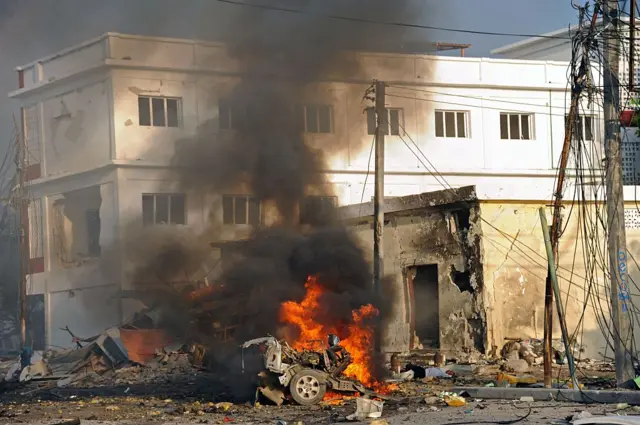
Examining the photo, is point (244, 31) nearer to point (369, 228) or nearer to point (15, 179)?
point (369, 228)

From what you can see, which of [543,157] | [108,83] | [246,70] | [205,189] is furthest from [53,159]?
[543,157]

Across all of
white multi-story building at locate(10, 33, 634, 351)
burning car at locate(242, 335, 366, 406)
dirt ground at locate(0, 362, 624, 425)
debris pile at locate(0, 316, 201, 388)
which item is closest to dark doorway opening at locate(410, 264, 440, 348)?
white multi-story building at locate(10, 33, 634, 351)

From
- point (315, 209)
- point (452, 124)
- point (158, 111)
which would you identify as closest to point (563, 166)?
point (315, 209)

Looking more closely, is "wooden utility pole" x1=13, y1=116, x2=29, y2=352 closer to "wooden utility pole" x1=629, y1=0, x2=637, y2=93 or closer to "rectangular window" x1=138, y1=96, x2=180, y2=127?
"rectangular window" x1=138, y1=96, x2=180, y2=127

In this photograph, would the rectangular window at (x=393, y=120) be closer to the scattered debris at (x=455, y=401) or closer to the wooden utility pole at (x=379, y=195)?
the wooden utility pole at (x=379, y=195)

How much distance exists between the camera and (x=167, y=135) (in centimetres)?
3566

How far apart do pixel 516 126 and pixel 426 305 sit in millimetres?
15530

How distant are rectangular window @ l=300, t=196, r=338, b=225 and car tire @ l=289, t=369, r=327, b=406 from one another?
9060 millimetres

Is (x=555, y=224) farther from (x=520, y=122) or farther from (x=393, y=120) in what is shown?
(x=520, y=122)

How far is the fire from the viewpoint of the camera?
64.6 feet

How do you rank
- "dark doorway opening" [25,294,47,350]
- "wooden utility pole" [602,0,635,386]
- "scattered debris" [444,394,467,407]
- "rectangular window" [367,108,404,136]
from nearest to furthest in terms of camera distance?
"scattered debris" [444,394,467,407] < "wooden utility pole" [602,0,635,386] < "rectangular window" [367,108,404,136] < "dark doorway opening" [25,294,47,350]

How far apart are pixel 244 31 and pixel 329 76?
2.73 m

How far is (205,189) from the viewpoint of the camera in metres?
28.7

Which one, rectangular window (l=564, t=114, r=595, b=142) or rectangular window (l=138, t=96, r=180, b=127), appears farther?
rectangular window (l=138, t=96, r=180, b=127)
